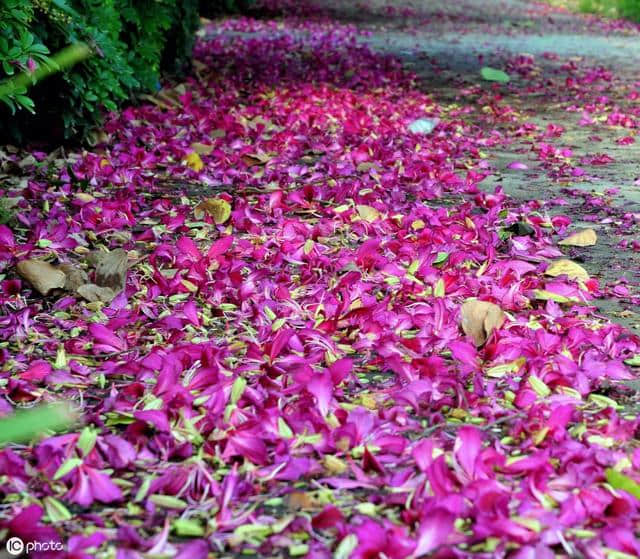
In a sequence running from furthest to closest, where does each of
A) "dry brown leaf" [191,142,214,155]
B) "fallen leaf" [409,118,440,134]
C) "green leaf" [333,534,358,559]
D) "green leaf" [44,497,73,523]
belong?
1. "fallen leaf" [409,118,440,134]
2. "dry brown leaf" [191,142,214,155]
3. "green leaf" [44,497,73,523]
4. "green leaf" [333,534,358,559]

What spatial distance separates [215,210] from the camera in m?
3.77

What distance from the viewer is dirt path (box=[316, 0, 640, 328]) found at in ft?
12.8

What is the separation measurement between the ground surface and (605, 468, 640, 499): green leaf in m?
0.02

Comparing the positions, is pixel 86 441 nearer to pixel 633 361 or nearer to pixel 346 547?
pixel 346 547

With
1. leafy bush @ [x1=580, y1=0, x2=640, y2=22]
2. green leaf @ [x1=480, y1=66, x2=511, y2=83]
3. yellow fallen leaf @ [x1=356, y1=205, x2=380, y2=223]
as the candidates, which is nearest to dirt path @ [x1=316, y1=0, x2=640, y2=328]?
green leaf @ [x1=480, y1=66, x2=511, y2=83]

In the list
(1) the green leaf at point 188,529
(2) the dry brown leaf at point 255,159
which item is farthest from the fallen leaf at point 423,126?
(1) the green leaf at point 188,529

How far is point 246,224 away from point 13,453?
6.35ft

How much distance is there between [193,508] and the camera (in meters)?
1.68

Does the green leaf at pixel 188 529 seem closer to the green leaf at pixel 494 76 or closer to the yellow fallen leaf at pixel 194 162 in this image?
the yellow fallen leaf at pixel 194 162

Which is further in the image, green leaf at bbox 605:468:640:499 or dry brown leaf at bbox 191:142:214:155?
dry brown leaf at bbox 191:142:214:155

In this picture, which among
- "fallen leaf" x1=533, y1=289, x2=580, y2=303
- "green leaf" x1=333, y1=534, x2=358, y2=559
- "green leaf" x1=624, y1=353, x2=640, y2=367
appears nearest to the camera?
"green leaf" x1=333, y1=534, x2=358, y2=559

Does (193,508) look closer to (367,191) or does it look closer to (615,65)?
(367,191)

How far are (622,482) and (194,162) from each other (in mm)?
3522

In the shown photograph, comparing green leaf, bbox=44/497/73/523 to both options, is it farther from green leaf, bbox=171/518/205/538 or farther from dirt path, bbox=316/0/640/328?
dirt path, bbox=316/0/640/328
